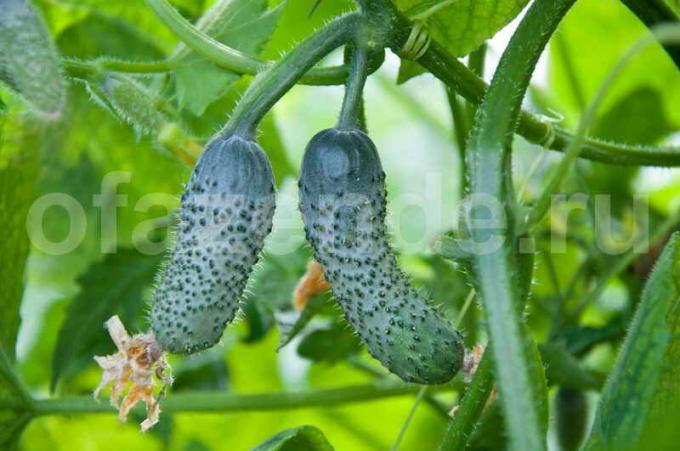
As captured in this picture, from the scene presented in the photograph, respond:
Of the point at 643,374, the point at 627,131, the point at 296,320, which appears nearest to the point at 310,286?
the point at 296,320

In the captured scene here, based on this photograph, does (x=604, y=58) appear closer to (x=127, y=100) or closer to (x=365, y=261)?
(x=127, y=100)

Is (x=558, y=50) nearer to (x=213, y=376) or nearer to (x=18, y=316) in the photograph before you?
(x=213, y=376)

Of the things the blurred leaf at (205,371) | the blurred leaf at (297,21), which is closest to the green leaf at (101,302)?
the blurred leaf at (205,371)

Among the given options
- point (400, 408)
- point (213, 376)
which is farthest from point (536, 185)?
point (213, 376)

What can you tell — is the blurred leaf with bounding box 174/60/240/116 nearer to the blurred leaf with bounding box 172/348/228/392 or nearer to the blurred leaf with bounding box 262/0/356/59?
the blurred leaf with bounding box 262/0/356/59

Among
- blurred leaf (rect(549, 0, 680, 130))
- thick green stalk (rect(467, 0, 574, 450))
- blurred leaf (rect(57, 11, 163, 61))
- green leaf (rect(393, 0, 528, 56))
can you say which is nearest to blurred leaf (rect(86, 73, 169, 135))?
green leaf (rect(393, 0, 528, 56))

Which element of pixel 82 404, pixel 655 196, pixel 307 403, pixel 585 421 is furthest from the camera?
pixel 655 196

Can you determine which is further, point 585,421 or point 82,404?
point 585,421

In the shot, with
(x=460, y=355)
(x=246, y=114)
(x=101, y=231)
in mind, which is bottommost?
(x=101, y=231)
